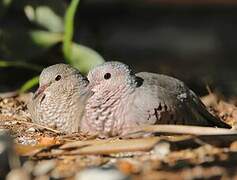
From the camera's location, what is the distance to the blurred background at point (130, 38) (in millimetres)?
3312

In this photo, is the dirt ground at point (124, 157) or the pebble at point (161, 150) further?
the pebble at point (161, 150)

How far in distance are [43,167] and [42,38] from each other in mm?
1372

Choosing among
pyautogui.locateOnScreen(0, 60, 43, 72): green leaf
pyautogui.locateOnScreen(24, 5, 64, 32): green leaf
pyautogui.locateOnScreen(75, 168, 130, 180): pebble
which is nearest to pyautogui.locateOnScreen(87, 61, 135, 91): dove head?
pyautogui.locateOnScreen(75, 168, 130, 180): pebble

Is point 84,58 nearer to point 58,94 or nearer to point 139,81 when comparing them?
point 58,94

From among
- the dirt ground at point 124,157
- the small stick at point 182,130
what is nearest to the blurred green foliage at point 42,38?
the dirt ground at point 124,157

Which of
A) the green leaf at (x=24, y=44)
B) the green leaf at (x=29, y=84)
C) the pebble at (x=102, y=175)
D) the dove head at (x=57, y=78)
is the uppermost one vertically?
the green leaf at (x=24, y=44)

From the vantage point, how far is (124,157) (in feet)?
6.88

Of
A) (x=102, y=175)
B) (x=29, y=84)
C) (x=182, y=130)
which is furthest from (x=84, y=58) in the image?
(x=102, y=175)

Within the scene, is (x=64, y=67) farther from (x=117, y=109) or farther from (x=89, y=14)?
(x=89, y=14)

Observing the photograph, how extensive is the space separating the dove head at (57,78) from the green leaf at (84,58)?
0.51 meters

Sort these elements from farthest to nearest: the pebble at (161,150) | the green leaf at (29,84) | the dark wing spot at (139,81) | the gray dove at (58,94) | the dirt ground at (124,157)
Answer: the green leaf at (29,84) < the gray dove at (58,94) < the dark wing spot at (139,81) < the pebble at (161,150) < the dirt ground at (124,157)

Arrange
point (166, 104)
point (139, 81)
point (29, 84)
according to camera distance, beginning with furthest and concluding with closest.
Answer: point (29, 84), point (139, 81), point (166, 104)

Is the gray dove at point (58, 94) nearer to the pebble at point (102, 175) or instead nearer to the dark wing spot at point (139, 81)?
the dark wing spot at point (139, 81)

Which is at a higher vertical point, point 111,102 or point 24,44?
point 24,44
